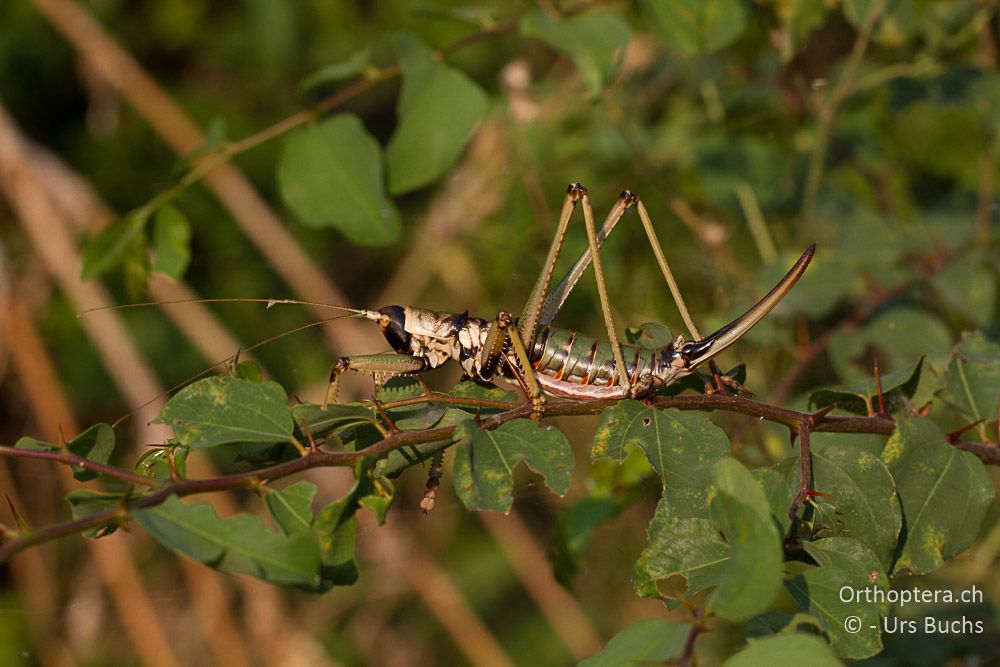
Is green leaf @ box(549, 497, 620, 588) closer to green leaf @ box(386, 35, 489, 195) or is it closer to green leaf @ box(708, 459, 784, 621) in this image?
green leaf @ box(386, 35, 489, 195)

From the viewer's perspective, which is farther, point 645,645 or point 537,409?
point 537,409

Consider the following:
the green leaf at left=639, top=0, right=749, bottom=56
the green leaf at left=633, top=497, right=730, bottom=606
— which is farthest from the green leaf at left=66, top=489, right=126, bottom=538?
the green leaf at left=639, top=0, right=749, bottom=56

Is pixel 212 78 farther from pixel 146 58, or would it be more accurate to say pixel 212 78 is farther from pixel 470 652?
pixel 470 652

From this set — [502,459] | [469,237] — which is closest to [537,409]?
[502,459]

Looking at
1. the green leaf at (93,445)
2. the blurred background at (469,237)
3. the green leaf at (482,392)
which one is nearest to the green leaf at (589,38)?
the blurred background at (469,237)

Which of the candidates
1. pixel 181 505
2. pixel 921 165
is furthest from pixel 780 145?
pixel 181 505

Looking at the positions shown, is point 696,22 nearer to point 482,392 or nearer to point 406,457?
point 482,392
